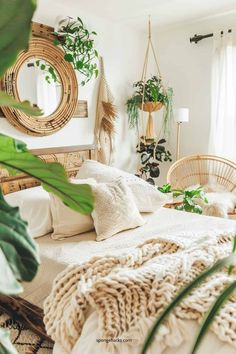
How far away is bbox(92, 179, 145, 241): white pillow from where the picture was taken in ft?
6.12

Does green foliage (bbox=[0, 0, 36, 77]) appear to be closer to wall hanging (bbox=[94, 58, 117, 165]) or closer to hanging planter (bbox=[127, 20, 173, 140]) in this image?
wall hanging (bbox=[94, 58, 117, 165])

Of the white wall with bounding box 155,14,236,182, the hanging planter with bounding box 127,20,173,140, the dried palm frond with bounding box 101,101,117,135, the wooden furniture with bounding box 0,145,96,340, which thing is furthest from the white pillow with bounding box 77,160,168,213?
the white wall with bounding box 155,14,236,182

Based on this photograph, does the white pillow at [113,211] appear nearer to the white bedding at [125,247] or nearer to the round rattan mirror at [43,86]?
the white bedding at [125,247]

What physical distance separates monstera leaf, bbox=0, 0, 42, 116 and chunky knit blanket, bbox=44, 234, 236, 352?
3.00 ft

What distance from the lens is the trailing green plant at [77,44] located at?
100 inches

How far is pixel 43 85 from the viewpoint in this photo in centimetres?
252

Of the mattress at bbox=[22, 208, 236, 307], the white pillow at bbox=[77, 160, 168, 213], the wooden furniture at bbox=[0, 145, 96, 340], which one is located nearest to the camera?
the mattress at bbox=[22, 208, 236, 307]

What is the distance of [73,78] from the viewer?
2717 millimetres

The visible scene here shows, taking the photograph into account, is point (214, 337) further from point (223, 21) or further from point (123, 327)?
point (223, 21)

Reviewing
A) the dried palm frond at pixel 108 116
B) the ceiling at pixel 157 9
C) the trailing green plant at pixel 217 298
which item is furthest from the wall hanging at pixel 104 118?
the trailing green plant at pixel 217 298

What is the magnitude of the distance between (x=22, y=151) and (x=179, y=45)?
358 centimetres

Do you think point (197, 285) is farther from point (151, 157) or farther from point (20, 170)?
point (151, 157)

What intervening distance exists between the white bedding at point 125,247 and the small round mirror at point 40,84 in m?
1.19

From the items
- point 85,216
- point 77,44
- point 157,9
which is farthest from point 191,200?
point 157,9
